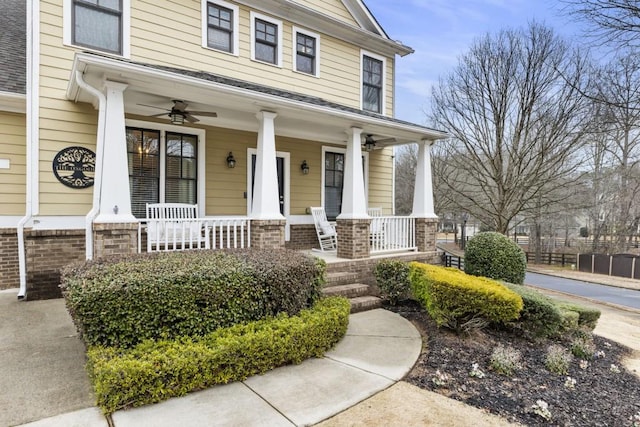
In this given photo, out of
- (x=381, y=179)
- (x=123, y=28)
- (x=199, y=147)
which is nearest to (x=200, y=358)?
(x=199, y=147)

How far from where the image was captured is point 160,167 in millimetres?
6855

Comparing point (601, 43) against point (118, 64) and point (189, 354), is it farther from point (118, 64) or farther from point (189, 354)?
point (189, 354)

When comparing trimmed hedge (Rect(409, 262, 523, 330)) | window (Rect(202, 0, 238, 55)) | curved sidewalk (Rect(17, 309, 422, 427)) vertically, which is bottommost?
curved sidewalk (Rect(17, 309, 422, 427))

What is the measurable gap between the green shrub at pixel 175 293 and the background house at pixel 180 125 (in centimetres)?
158

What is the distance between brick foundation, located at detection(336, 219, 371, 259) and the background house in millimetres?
27

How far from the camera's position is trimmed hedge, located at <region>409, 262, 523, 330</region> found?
13.7 feet

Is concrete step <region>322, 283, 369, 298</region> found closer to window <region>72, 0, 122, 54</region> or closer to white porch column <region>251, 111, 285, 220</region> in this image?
white porch column <region>251, 111, 285, 220</region>

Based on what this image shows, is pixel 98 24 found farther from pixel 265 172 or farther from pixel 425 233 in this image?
pixel 425 233

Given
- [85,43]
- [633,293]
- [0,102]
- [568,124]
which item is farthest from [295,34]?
[633,293]

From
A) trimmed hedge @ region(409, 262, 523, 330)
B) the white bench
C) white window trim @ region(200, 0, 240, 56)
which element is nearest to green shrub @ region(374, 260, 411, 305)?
trimmed hedge @ region(409, 262, 523, 330)

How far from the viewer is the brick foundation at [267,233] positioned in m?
5.99

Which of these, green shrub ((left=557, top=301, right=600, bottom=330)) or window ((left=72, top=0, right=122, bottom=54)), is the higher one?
window ((left=72, top=0, right=122, bottom=54))

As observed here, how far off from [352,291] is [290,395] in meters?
3.00

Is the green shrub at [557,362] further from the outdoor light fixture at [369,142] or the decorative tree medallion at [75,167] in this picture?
the decorative tree medallion at [75,167]
